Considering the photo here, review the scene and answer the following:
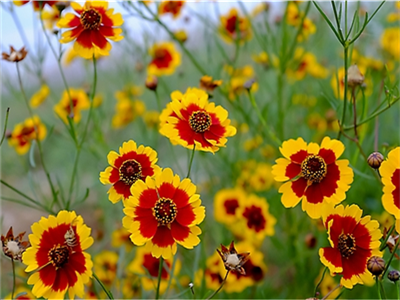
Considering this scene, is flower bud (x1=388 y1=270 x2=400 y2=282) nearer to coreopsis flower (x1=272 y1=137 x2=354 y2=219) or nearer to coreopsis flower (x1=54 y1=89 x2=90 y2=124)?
coreopsis flower (x1=272 y1=137 x2=354 y2=219)

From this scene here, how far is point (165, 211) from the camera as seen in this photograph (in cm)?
68

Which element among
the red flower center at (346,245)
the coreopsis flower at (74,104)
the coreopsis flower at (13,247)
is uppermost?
the coreopsis flower at (74,104)

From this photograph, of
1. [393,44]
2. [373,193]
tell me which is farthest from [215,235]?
[393,44]

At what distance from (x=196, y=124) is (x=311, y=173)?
0.22 metres

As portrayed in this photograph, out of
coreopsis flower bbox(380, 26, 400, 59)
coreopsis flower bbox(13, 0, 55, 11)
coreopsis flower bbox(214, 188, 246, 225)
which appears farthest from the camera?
coreopsis flower bbox(380, 26, 400, 59)

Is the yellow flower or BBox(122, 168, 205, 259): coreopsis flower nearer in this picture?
BBox(122, 168, 205, 259): coreopsis flower

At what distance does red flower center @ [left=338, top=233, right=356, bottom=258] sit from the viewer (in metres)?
0.71

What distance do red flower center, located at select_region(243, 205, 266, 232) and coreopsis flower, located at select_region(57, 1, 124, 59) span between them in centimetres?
65

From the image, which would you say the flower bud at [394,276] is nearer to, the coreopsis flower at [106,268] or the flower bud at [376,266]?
the flower bud at [376,266]

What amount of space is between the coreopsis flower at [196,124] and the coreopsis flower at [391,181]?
0.85ft

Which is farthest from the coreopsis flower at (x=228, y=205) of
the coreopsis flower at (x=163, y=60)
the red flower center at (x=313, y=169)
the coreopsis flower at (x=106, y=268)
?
the red flower center at (x=313, y=169)

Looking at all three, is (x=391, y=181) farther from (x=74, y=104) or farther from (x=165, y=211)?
(x=74, y=104)

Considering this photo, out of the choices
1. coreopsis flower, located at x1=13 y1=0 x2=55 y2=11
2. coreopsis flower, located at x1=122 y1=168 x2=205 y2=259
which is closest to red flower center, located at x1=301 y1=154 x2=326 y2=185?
coreopsis flower, located at x1=122 y1=168 x2=205 y2=259

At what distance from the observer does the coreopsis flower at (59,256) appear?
682 millimetres
